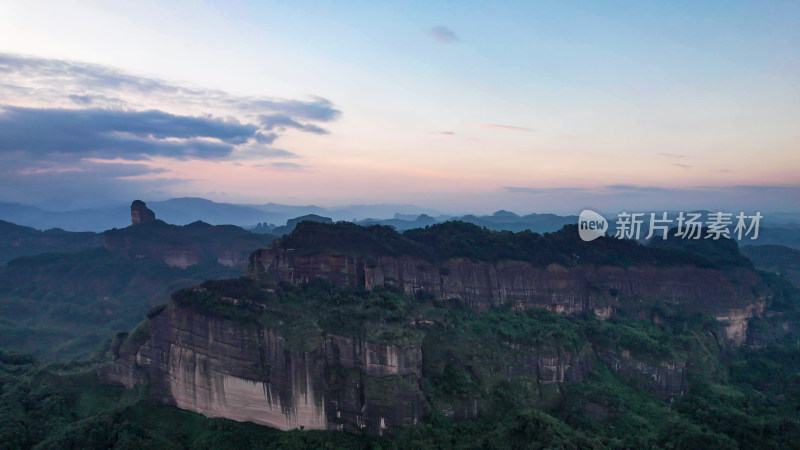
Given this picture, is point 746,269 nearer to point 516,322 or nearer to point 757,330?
point 757,330

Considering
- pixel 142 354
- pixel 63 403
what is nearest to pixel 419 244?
pixel 142 354

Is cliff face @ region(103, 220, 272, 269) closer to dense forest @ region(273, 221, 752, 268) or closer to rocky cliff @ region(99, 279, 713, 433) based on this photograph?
dense forest @ region(273, 221, 752, 268)

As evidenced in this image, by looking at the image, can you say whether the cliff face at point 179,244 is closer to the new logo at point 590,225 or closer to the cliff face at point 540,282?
the cliff face at point 540,282

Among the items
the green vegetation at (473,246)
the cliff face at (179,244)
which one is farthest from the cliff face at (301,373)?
the cliff face at (179,244)

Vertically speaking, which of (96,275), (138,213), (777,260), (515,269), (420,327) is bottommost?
(96,275)

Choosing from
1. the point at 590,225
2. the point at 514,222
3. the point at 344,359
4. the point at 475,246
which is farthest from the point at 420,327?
the point at 514,222

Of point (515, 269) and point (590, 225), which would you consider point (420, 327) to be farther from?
point (590, 225)

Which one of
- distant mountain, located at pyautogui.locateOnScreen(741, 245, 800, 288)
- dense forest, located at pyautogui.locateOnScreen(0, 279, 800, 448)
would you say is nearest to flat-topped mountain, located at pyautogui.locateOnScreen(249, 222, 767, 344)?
dense forest, located at pyautogui.locateOnScreen(0, 279, 800, 448)

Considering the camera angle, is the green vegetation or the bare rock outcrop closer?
the green vegetation
